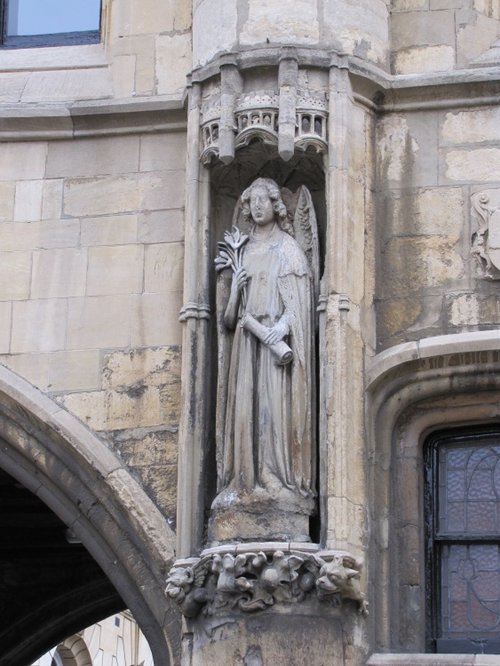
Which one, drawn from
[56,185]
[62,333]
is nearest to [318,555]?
Result: [62,333]

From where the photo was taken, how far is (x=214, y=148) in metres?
9.98

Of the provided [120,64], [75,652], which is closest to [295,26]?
[120,64]

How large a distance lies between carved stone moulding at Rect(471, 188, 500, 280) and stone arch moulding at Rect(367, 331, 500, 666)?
359 millimetres

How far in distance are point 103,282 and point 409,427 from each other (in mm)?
1673

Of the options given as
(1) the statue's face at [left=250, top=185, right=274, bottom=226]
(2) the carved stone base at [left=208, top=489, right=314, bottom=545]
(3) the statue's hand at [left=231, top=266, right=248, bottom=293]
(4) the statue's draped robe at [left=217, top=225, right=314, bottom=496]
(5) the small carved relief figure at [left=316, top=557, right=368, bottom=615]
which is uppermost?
(1) the statue's face at [left=250, top=185, right=274, bottom=226]

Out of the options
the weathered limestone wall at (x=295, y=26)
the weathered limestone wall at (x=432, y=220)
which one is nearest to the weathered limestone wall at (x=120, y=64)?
the weathered limestone wall at (x=295, y=26)

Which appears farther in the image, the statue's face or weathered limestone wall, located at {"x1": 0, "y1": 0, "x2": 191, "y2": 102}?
weathered limestone wall, located at {"x1": 0, "y1": 0, "x2": 191, "y2": 102}

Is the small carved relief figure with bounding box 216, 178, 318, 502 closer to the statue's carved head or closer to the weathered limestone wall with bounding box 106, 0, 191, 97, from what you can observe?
the statue's carved head

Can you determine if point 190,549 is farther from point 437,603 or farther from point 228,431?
point 437,603

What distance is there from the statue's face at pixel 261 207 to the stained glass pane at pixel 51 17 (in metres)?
1.86

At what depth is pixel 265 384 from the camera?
952 cm

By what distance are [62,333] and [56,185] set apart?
2.62 ft

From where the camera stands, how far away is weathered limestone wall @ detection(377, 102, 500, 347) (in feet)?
32.6

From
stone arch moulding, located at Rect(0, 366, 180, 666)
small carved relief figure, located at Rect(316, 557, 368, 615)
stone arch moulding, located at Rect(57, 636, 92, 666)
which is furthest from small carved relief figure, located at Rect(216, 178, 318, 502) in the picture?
stone arch moulding, located at Rect(57, 636, 92, 666)
